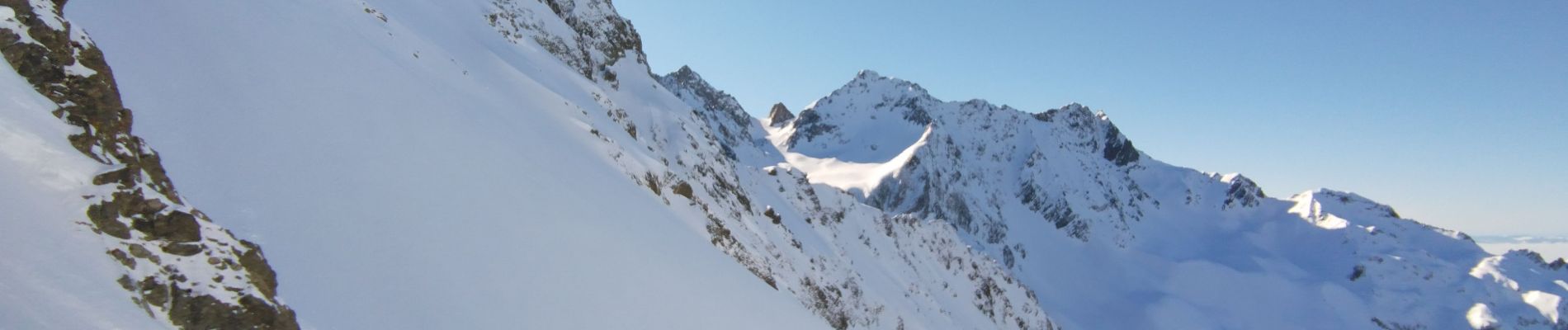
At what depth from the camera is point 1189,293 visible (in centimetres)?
7619

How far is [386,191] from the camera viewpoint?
6.18 metres

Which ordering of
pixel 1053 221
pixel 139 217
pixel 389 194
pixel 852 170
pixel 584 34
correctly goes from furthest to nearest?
pixel 1053 221 < pixel 852 170 < pixel 584 34 < pixel 389 194 < pixel 139 217

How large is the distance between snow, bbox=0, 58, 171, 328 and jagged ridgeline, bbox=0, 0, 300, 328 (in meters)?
0.06

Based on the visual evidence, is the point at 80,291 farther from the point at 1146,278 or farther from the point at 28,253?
the point at 1146,278

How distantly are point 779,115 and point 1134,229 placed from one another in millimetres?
55003

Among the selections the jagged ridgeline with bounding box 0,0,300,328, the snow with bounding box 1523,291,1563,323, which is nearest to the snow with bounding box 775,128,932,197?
the jagged ridgeline with bounding box 0,0,300,328

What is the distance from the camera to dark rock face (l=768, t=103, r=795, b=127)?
103850 mm

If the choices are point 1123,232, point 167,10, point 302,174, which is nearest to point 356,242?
point 302,174

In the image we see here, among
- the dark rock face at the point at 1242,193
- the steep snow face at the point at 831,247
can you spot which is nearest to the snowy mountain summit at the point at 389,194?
the steep snow face at the point at 831,247

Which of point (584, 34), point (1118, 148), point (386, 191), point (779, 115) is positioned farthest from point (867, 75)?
point (386, 191)

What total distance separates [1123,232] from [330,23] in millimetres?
97072

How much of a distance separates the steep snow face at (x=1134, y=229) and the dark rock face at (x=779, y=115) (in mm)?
5565

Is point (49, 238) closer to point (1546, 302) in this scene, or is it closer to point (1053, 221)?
point (1053, 221)

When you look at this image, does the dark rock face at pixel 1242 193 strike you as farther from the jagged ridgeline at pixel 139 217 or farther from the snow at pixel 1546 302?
the jagged ridgeline at pixel 139 217
